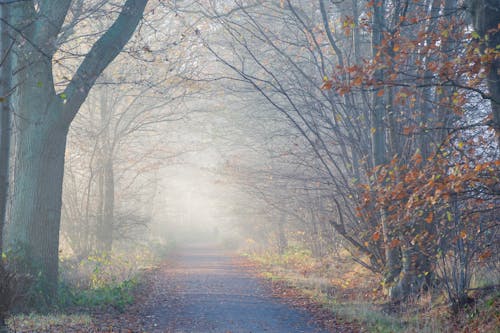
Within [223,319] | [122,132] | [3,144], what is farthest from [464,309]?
[122,132]

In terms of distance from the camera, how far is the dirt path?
382 inches

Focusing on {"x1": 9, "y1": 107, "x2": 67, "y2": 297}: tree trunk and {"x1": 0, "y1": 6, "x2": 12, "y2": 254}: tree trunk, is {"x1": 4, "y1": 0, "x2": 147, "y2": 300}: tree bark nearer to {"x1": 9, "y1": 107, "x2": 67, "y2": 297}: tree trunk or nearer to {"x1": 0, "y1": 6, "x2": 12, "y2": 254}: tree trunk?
{"x1": 9, "y1": 107, "x2": 67, "y2": 297}: tree trunk

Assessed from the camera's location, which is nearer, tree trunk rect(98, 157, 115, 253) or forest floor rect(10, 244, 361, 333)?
forest floor rect(10, 244, 361, 333)

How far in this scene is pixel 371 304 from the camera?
445 inches

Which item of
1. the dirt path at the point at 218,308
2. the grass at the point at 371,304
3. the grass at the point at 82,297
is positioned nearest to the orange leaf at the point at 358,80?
the grass at the point at 371,304

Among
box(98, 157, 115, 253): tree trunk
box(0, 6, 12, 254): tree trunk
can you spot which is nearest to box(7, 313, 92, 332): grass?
box(0, 6, 12, 254): tree trunk

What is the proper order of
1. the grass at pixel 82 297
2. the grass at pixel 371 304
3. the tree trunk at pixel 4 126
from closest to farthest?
the tree trunk at pixel 4 126 → the grass at pixel 371 304 → the grass at pixel 82 297

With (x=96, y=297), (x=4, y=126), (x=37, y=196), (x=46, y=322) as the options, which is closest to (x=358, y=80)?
(x=4, y=126)

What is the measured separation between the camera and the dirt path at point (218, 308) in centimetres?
971

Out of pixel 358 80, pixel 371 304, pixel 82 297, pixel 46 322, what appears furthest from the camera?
pixel 82 297

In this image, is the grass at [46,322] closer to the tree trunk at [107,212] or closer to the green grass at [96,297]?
the green grass at [96,297]

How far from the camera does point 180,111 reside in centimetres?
2234

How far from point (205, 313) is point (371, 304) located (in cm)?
351

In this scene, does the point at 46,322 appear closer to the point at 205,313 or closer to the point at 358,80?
the point at 205,313
